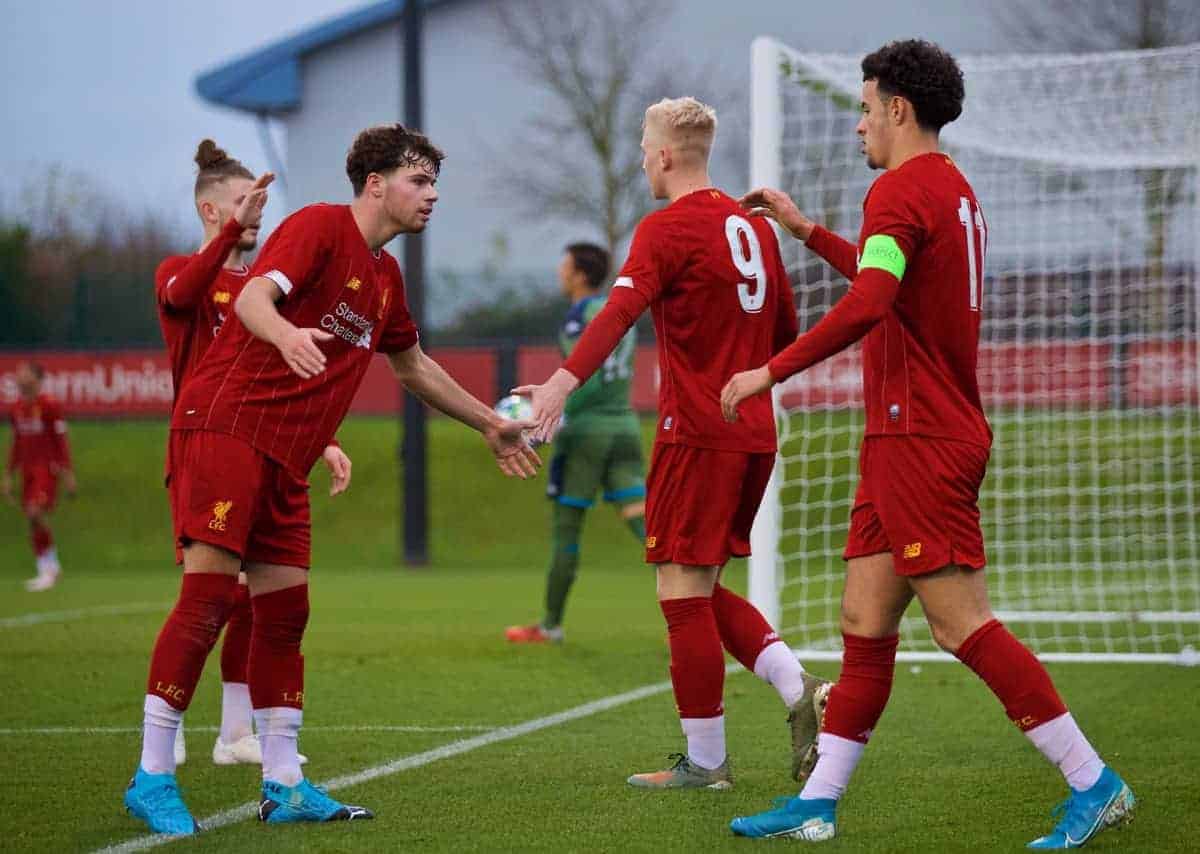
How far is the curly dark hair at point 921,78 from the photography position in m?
4.37

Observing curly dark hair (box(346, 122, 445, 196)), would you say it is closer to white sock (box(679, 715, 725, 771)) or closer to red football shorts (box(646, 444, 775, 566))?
red football shorts (box(646, 444, 775, 566))

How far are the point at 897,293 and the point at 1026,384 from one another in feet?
45.7

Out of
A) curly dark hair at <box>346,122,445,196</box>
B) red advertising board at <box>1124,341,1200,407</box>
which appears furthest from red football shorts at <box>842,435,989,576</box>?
red advertising board at <box>1124,341,1200,407</box>

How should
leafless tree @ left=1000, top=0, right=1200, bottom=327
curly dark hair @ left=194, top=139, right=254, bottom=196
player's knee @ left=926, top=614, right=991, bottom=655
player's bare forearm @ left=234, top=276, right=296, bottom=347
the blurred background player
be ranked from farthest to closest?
leafless tree @ left=1000, top=0, right=1200, bottom=327
the blurred background player
curly dark hair @ left=194, top=139, right=254, bottom=196
player's bare forearm @ left=234, top=276, right=296, bottom=347
player's knee @ left=926, top=614, right=991, bottom=655

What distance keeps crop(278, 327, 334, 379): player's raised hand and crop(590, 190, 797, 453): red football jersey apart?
3.83 feet

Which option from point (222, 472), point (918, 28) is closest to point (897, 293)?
point (222, 472)

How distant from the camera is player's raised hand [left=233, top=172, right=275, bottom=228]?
4.91m

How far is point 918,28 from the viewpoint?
34.2 meters

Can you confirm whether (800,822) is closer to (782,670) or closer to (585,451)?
(782,670)

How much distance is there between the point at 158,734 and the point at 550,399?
152cm

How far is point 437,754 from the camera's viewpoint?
6.04 metres

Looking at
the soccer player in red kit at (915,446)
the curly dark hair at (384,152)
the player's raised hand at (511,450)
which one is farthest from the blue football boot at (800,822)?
the curly dark hair at (384,152)

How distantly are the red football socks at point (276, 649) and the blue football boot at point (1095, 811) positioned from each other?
222cm

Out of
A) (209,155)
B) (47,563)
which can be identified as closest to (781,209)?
(209,155)
